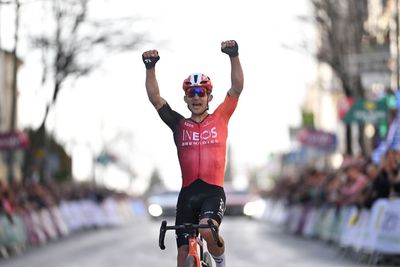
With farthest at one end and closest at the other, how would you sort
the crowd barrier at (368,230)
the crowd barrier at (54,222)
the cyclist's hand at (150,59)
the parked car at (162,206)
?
the parked car at (162,206)
the crowd barrier at (54,222)
the crowd barrier at (368,230)
the cyclist's hand at (150,59)

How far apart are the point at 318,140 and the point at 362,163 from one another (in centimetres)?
1911

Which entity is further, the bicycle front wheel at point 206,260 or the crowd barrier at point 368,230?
the crowd barrier at point 368,230

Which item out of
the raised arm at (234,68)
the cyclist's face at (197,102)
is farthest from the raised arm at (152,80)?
the raised arm at (234,68)

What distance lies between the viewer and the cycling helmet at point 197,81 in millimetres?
9875

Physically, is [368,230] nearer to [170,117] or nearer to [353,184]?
[353,184]

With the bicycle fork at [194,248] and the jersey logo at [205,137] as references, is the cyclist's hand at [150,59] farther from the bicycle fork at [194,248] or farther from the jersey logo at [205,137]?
the bicycle fork at [194,248]

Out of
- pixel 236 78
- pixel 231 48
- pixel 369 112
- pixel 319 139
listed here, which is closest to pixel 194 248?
pixel 236 78

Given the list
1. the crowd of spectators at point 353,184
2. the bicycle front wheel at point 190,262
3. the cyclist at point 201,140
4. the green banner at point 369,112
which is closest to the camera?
the bicycle front wheel at point 190,262

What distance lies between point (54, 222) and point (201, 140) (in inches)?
931

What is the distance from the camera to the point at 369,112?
2927 cm

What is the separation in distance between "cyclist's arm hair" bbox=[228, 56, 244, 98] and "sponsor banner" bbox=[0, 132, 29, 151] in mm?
22467

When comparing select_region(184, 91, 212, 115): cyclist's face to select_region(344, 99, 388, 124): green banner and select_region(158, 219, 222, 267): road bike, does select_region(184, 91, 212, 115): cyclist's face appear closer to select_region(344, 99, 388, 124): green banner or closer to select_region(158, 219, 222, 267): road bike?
select_region(158, 219, 222, 267): road bike

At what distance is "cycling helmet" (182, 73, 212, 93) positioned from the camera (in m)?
9.88

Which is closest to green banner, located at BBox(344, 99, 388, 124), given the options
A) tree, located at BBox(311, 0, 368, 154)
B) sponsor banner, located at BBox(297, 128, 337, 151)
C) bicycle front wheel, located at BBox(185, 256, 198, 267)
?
tree, located at BBox(311, 0, 368, 154)
